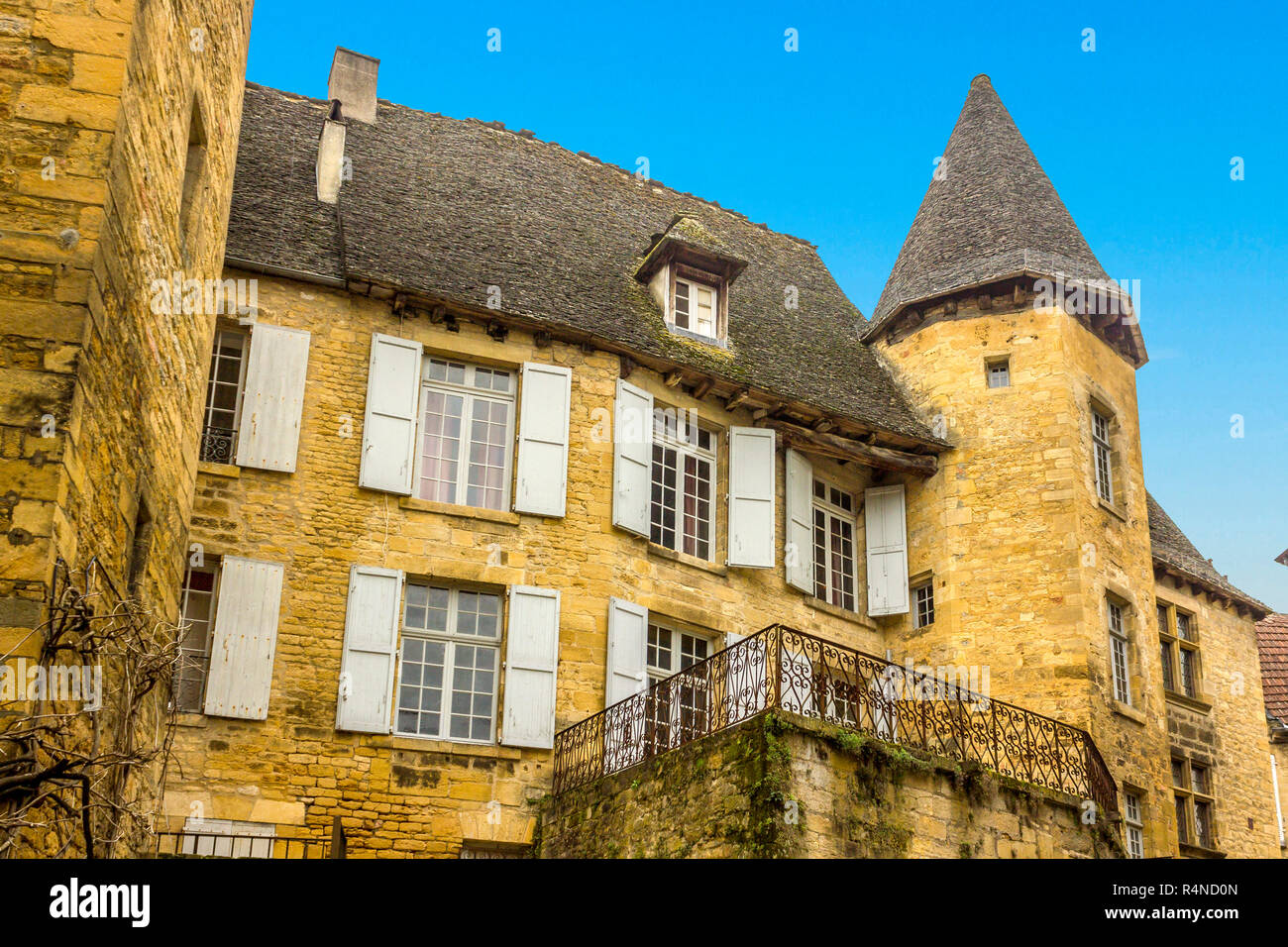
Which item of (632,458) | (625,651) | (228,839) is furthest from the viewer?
(632,458)

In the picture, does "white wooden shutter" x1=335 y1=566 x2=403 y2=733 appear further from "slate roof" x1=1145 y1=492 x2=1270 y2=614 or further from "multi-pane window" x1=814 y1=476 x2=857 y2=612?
"slate roof" x1=1145 y1=492 x2=1270 y2=614

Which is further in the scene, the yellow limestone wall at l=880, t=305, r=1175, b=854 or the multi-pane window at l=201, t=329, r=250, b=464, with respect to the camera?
the yellow limestone wall at l=880, t=305, r=1175, b=854

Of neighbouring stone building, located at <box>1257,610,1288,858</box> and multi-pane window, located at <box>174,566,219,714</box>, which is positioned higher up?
neighbouring stone building, located at <box>1257,610,1288,858</box>

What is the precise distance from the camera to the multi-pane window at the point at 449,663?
13.1 meters

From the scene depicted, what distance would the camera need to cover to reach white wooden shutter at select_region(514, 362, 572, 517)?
46.1 ft

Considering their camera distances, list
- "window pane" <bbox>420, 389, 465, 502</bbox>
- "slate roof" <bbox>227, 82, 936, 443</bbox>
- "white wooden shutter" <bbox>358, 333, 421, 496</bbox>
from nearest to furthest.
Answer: "white wooden shutter" <bbox>358, 333, 421, 496</bbox> → "window pane" <bbox>420, 389, 465, 502</bbox> → "slate roof" <bbox>227, 82, 936, 443</bbox>

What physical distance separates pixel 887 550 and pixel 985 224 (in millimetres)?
4550

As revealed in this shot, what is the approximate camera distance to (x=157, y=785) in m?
10.5

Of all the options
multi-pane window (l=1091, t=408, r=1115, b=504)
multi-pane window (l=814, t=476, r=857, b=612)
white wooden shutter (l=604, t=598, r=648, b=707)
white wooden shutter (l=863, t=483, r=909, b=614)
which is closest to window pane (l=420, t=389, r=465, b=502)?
white wooden shutter (l=604, t=598, r=648, b=707)

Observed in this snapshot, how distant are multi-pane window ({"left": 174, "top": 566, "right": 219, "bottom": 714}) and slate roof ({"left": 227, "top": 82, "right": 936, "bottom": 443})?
307 cm

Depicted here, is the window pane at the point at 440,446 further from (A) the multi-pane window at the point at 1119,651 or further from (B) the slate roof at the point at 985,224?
(A) the multi-pane window at the point at 1119,651

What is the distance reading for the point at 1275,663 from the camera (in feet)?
79.6

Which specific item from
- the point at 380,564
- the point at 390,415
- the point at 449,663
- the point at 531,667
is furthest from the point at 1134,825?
the point at 390,415

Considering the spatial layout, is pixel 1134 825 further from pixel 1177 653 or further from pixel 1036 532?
pixel 1177 653
